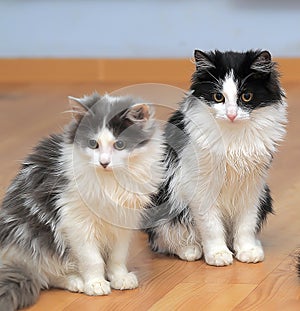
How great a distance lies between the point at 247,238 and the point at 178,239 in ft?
0.65

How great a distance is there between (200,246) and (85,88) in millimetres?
2109

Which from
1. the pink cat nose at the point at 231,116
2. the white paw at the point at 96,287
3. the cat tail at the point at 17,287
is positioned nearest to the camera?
the cat tail at the point at 17,287

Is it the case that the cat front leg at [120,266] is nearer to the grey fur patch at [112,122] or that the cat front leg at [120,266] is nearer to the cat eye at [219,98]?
the grey fur patch at [112,122]

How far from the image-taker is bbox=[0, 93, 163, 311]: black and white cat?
2480 mm

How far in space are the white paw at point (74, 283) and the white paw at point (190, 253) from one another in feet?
1.25

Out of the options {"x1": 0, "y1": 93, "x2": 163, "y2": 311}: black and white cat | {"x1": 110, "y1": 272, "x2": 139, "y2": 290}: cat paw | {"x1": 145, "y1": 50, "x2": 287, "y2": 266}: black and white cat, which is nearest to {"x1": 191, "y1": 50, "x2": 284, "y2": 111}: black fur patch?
{"x1": 145, "y1": 50, "x2": 287, "y2": 266}: black and white cat

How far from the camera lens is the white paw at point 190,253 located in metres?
2.88

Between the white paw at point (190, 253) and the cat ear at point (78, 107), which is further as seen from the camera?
the white paw at point (190, 253)

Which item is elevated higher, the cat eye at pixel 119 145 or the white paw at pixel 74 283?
the cat eye at pixel 119 145

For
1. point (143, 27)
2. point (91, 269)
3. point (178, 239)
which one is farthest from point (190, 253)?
point (143, 27)

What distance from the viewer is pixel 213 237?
2.82m

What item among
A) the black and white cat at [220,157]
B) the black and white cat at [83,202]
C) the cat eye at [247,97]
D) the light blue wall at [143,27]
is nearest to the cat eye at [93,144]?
the black and white cat at [83,202]

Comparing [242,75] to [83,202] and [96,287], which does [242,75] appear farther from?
[96,287]

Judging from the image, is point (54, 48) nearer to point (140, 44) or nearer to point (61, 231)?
point (140, 44)
